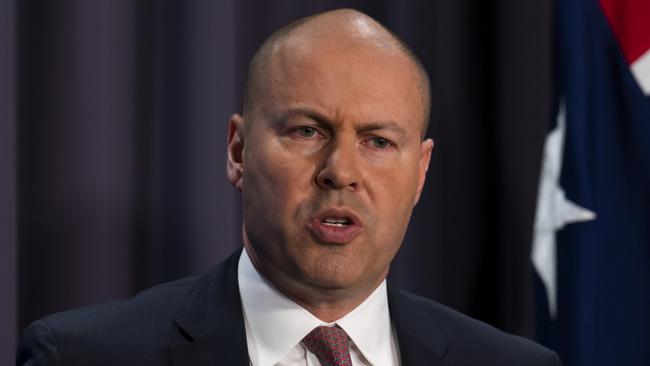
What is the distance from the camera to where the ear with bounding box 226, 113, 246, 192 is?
177 cm

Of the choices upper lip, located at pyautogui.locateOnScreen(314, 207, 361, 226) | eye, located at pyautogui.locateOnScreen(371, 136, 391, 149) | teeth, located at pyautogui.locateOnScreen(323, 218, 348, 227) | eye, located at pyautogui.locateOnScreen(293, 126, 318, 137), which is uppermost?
eye, located at pyautogui.locateOnScreen(293, 126, 318, 137)

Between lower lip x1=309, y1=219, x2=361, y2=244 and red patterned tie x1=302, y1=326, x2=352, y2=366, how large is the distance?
0.18 m

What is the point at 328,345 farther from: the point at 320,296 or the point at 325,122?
the point at 325,122

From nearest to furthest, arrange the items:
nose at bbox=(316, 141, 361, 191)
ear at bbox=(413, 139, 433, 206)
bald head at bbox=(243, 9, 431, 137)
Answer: nose at bbox=(316, 141, 361, 191) → bald head at bbox=(243, 9, 431, 137) → ear at bbox=(413, 139, 433, 206)

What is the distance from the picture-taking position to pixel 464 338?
193 centimetres

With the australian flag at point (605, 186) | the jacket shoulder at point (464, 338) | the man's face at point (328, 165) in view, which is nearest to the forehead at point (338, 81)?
the man's face at point (328, 165)

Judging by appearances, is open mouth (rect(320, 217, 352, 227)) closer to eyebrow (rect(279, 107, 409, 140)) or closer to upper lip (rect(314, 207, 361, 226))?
upper lip (rect(314, 207, 361, 226))

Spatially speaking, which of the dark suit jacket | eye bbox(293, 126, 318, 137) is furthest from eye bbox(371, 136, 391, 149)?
the dark suit jacket

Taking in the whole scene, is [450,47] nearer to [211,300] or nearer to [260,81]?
[260,81]

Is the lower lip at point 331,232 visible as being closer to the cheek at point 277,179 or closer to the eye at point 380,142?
the cheek at point 277,179

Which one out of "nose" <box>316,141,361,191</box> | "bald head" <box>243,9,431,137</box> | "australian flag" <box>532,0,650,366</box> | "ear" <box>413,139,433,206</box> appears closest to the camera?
"nose" <box>316,141,361,191</box>

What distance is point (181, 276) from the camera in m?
2.12

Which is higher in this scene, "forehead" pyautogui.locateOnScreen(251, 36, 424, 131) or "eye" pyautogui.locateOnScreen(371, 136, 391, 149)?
"forehead" pyautogui.locateOnScreen(251, 36, 424, 131)

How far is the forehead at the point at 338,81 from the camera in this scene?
1.66 meters
